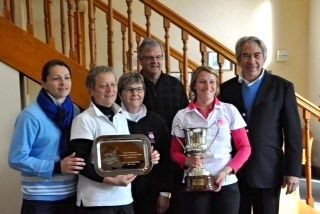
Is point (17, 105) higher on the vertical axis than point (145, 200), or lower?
higher

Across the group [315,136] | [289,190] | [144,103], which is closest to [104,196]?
[144,103]

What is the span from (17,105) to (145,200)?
112 cm

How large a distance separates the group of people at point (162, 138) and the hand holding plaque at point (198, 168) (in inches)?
1.1

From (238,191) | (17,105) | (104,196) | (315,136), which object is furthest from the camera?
(315,136)

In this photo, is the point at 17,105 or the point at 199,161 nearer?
the point at 199,161

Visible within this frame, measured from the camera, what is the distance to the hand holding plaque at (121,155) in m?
1.79

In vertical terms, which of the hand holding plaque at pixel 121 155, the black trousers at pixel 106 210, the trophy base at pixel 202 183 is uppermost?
the hand holding plaque at pixel 121 155

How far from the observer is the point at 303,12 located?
5906 millimetres

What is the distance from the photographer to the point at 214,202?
78.7 inches

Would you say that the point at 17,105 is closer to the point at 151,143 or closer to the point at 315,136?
the point at 151,143

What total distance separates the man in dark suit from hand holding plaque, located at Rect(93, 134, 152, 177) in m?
0.61

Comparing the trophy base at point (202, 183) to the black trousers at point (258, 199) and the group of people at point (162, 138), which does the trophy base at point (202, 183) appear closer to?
the group of people at point (162, 138)

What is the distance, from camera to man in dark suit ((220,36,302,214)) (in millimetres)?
2115

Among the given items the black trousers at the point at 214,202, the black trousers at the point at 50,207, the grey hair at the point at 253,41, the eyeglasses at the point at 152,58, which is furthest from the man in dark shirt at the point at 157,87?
the black trousers at the point at 50,207
